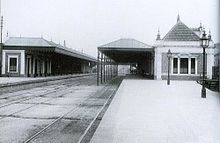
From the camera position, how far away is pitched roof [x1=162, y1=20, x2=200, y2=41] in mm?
34781

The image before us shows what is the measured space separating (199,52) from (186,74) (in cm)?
261

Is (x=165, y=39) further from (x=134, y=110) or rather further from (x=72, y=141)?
(x=72, y=141)

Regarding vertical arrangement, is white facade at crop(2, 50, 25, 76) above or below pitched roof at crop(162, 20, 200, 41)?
below

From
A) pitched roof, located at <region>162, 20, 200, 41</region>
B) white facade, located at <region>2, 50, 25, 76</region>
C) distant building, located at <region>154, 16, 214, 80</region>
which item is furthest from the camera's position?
white facade, located at <region>2, 50, 25, 76</region>

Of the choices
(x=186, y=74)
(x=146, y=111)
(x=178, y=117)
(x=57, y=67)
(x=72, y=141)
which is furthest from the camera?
(x=57, y=67)

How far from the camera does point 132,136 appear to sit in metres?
6.16

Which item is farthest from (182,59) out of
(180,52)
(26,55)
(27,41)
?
(27,41)

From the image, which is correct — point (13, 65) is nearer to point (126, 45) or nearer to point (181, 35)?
point (126, 45)

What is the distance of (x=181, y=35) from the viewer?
35094mm

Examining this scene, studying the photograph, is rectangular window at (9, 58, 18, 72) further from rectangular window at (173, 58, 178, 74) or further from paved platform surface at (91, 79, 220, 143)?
paved platform surface at (91, 79, 220, 143)

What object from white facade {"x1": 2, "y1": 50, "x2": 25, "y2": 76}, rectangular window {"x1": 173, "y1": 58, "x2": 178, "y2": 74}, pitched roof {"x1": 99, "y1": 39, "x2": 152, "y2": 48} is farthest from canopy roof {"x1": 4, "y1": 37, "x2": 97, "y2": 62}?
rectangular window {"x1": 173, "y1": 58, "x2": 178, "y2": 74}

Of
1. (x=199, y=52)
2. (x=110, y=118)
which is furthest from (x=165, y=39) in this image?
(x=110, y=118)

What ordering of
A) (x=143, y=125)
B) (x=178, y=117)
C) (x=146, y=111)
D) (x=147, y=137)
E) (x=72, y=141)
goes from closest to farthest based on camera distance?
1. (x=147, y=137)
2. (x=72, y=141)
3. (x=143, y=125)
4. (x=178, y=117)
5. (x=146, y=111)

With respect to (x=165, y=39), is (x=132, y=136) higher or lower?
lower
